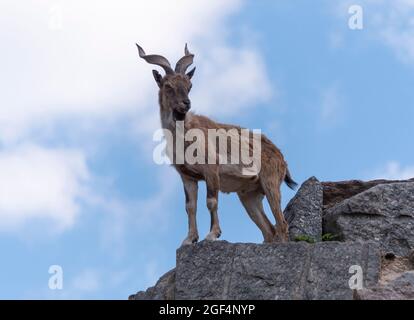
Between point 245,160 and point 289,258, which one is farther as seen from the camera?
point 245,160

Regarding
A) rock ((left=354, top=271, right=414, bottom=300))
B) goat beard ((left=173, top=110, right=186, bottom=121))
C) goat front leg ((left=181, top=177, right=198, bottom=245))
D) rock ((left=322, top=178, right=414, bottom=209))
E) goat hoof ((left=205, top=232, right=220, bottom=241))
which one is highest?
goat beard ((left=173, top=110, right=186, bottom=121))

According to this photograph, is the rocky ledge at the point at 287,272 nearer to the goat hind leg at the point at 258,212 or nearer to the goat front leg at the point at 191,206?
the goat front leg at the point at 191,206

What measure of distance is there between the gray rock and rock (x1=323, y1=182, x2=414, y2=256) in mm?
2521

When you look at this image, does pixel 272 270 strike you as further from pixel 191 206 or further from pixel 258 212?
pixel 258 212

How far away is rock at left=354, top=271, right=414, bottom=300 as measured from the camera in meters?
20.2

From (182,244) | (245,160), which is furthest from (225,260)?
(245,160)

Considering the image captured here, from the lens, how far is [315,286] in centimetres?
2062

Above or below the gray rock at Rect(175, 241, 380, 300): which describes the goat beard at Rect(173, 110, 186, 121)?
above

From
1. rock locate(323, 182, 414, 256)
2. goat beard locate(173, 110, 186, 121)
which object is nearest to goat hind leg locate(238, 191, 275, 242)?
rock locate(323, 182, 414, 256)

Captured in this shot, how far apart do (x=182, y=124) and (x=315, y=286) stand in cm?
406

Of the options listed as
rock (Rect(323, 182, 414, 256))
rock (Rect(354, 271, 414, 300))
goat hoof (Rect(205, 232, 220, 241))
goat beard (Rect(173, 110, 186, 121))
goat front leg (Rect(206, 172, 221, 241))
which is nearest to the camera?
rock (Rect(354, 271, 414, 300))

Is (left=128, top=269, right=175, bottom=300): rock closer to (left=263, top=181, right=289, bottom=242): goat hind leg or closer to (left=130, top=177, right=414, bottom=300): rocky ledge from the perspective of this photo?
(left=130, top=177, right=414, bottom=300): rocky ledge

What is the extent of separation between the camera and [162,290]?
848 inches
